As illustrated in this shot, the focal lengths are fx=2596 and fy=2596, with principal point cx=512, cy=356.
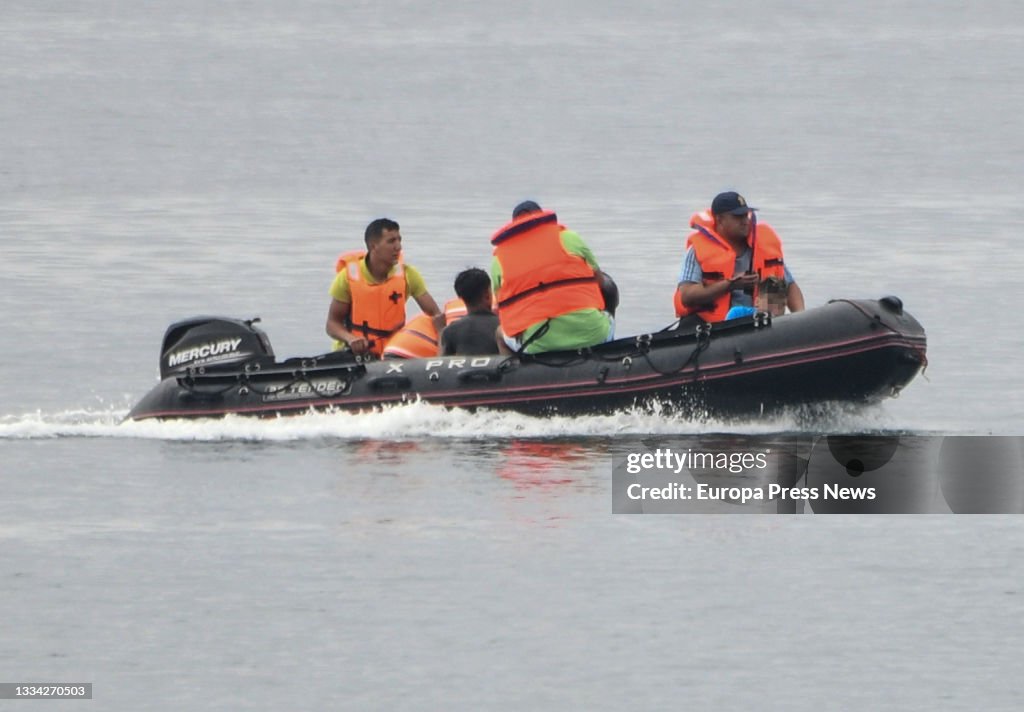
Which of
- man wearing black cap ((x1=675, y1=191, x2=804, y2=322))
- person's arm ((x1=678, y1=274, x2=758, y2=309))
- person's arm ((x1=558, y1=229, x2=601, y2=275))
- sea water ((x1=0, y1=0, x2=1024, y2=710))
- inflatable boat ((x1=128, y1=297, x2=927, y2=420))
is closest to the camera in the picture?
sea water ((x1=0, y1=0, x2=1024, y2=710))

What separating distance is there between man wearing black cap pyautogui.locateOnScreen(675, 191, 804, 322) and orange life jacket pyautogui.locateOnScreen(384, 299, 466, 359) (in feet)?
4.71

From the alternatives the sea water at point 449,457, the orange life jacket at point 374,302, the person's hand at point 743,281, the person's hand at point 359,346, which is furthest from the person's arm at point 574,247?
the person's hand at point 359,346

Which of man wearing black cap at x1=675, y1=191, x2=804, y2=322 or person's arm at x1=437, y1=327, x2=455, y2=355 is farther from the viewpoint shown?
person's arm at x1=437, y1=327, x2=455, y2=355

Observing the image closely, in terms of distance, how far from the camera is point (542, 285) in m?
15.3

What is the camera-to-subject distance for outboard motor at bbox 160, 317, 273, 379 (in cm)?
1616

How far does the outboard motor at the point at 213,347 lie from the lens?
53.0 feet

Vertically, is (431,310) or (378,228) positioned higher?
(378,228)

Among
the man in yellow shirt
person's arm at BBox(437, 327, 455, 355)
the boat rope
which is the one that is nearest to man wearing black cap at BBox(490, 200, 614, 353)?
person's arm at BBox(437, 327, 455, 355)

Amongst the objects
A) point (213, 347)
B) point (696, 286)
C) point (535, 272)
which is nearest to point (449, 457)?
point (535, 272)

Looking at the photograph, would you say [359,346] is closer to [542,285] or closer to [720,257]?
[542,285]

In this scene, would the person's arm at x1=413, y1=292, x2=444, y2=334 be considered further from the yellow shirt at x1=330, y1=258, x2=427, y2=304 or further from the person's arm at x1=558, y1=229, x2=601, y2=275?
the person's arm at x1=558, y1=229, x2=601, y2=275

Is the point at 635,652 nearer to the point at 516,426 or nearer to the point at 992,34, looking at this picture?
the point at 516,426

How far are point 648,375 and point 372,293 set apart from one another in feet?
6.45

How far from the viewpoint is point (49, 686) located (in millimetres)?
10852
